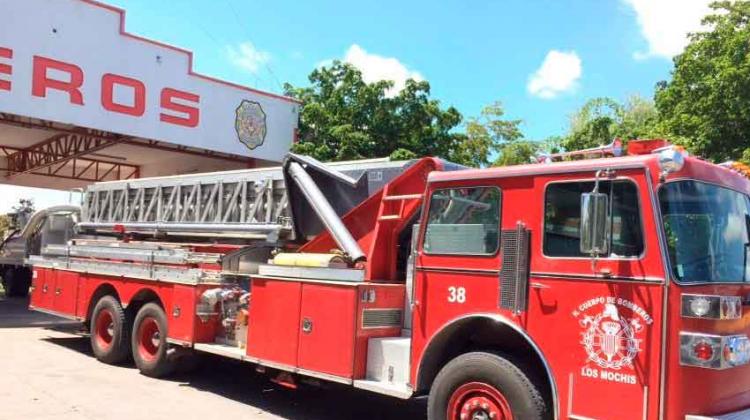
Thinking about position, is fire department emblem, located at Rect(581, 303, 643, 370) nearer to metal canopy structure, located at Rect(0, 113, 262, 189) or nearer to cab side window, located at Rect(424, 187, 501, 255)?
cab side window, located at Rect(424, 187, 501, 255)

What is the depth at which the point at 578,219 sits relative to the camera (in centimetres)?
483

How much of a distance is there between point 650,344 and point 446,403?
5.41ft

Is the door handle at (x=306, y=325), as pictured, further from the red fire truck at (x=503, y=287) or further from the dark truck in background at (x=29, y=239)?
the dark truck in background at (x=29, y=239)

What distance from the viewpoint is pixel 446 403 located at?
5254 mm

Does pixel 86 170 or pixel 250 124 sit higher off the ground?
pixel 250 124

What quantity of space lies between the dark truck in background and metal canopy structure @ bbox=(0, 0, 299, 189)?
85.4 inches

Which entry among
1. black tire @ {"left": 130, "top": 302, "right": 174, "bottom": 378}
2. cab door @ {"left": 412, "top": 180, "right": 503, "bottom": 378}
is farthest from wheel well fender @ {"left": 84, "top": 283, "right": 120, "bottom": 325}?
cab door @ {"left": 412, "top": 180, "right": 503, "bottom": 378}

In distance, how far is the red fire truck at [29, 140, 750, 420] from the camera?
4.38m

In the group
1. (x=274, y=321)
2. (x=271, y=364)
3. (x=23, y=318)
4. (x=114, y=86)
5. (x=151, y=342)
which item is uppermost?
(x=114, y=86)

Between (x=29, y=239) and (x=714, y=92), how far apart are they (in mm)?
17081

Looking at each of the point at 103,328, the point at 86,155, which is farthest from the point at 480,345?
the point at 86,155

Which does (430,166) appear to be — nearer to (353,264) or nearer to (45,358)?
(353,264)

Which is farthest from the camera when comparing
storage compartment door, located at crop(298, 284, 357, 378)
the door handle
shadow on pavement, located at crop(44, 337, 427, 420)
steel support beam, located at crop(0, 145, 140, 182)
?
steel support beam, located at crop(0, 145, 140, 182)

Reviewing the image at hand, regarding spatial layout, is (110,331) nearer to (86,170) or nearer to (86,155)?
(86,155)
